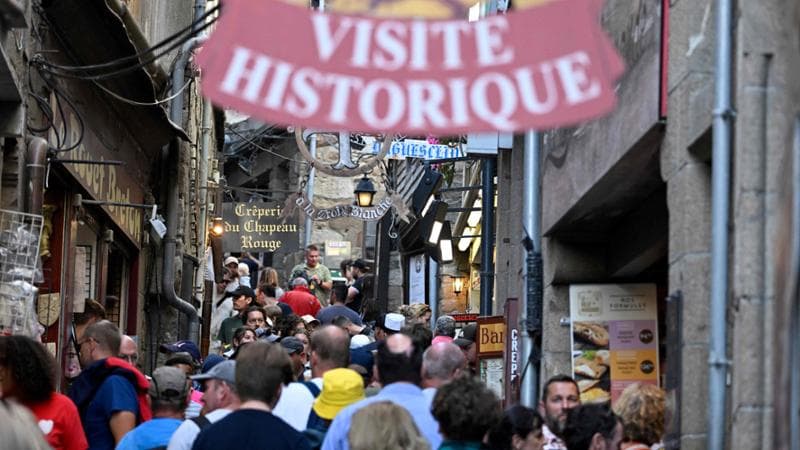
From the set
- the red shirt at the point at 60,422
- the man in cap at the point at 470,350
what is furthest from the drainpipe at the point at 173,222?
the red shirt at the point at 60,422

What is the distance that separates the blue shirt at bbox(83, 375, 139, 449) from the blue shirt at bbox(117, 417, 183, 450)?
2.66 ft

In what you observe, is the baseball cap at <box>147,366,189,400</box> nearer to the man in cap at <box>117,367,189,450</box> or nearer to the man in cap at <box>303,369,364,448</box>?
the man in cap at <box>117,367,189,450</box>

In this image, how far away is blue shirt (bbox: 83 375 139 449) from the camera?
9.91 meters

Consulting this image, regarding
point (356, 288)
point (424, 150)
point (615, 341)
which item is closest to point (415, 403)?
point (615, 341)

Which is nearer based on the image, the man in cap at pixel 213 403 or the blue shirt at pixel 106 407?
the man in cap at pixel 213 403

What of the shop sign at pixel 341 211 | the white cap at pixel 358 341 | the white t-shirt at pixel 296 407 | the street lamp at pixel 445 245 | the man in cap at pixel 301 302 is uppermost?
the shop sign at pixel 341 211

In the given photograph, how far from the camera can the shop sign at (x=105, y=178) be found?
49.8 ft

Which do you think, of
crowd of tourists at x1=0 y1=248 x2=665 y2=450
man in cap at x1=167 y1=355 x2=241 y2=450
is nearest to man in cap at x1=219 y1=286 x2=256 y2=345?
crowd of tourists at x1=0 y1=248 x2=665 y2=450

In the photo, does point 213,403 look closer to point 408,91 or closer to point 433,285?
point 408,91

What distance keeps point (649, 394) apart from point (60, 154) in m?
6.87

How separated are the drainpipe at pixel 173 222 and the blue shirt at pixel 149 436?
38.0ft

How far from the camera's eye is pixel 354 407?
8.20m

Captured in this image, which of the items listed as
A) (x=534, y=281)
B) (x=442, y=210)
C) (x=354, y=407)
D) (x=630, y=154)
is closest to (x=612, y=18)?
(x=630, y=154)

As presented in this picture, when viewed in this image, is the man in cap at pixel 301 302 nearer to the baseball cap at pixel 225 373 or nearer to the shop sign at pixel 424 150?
the shop sign at pixel 424 150
